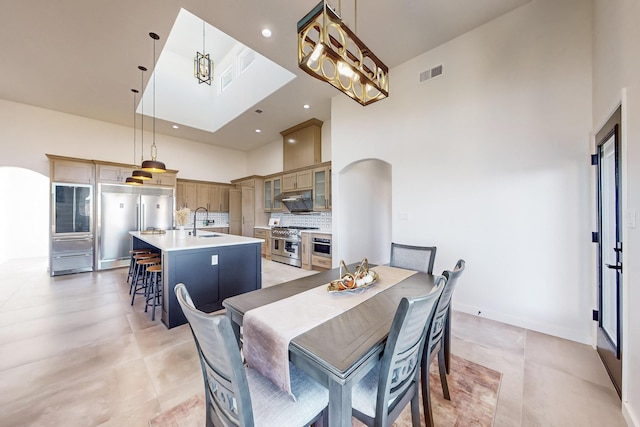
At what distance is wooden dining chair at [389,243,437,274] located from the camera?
2324mm

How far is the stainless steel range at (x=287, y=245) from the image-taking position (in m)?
5.46

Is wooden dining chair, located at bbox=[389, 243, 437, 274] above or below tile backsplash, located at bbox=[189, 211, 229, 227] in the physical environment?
below

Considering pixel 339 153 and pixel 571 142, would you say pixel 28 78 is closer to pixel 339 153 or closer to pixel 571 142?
pixel 339 153

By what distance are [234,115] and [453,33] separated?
443cm

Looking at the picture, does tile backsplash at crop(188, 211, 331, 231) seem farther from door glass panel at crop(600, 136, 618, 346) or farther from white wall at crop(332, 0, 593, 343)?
door glass panel at crop(600, 136, 618, 346)

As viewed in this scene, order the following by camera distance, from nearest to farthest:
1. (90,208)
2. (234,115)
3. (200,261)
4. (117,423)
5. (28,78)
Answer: (117,423)
(200,261)
(28,78)
(90,208)
(234,115)

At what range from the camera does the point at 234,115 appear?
5383mm

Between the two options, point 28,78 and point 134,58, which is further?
point 28,78

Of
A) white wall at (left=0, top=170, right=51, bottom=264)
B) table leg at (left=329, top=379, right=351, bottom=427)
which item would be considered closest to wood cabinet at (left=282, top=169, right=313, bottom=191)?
table leg at (left=329, top=379, right=351, bottom=427)

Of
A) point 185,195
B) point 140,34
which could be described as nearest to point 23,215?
point 185,195

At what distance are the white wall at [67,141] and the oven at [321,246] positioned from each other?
4.61 metres

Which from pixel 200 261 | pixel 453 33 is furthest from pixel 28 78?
pixel 453 33

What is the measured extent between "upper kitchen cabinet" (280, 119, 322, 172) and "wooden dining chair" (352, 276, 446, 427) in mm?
4885

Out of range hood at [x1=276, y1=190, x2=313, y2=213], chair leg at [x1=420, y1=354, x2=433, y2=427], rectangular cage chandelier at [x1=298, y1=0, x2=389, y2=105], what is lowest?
chair leg at [x1=420, y1=354, x2=433, y2=427]
